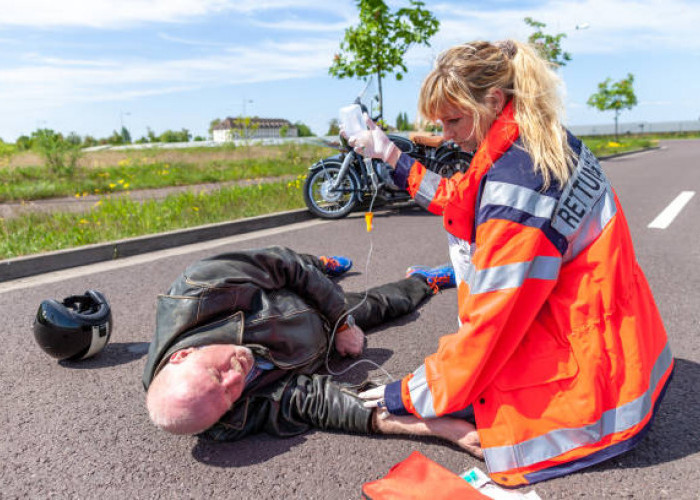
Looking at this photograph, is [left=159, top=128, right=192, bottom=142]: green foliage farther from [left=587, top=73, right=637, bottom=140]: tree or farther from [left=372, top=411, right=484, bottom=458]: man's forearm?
[left=372, top=411, right=484, bottom=458]: man's forearm

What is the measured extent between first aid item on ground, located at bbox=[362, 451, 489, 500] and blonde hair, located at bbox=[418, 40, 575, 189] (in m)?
1.16

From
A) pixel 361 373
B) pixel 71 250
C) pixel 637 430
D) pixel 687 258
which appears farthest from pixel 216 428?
pixel 687 258

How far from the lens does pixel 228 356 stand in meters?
2.29

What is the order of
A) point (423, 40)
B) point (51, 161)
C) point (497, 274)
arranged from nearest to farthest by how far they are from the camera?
point (497, 274) < point (423, 40) < point (51, 161)

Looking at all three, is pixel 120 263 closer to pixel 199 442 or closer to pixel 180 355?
pixel 199 442

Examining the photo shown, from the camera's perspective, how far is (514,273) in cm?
187

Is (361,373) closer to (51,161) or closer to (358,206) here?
(358,206)

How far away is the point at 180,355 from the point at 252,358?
0.31 metres

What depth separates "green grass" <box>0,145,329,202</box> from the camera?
11.3 m

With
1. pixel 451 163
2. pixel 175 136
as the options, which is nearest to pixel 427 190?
pixel 451 163

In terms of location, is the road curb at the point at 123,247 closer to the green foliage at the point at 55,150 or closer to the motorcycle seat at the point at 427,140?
the motorcycle seat at the point at 427,140

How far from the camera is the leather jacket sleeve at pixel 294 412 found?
2.44 m

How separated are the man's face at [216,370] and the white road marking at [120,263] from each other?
136 inches

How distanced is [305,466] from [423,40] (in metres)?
11.7
